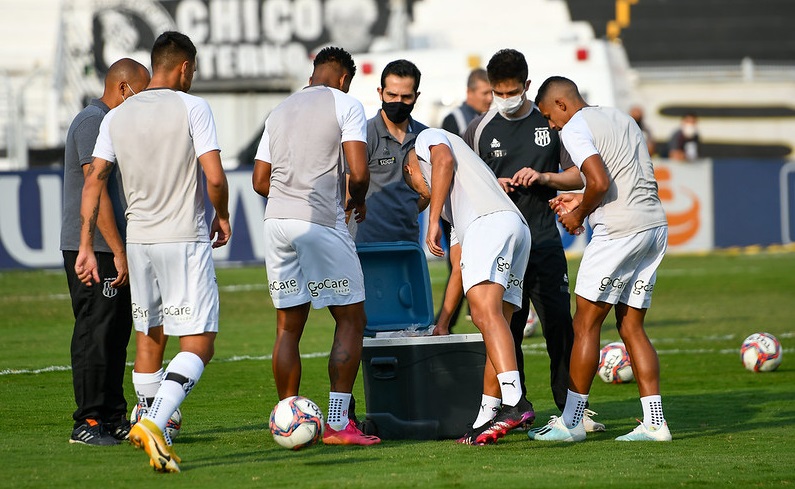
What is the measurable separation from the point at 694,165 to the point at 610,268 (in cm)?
1551

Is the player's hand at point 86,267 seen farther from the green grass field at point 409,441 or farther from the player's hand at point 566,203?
the player's hand at point 566,203

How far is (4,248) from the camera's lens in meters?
19.1

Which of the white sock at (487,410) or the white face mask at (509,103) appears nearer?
the white sock at (487,410)

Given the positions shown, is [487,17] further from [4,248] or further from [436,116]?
[4,248]

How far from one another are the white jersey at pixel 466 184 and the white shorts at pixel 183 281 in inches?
58.2

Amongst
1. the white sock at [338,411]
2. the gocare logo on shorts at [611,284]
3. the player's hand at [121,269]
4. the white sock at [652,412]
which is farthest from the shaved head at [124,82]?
the white sock at [652,412]

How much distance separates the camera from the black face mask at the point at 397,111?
8383 millimetres

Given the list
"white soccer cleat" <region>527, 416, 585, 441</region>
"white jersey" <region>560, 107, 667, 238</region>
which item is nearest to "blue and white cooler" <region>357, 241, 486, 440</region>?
"white soccer cleat" <region>527, 416, 585, 441</region>

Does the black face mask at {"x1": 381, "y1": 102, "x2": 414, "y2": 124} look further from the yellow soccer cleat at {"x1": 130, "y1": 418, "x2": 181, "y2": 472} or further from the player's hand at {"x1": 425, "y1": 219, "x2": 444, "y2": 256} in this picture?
the yellow soccer cleat at {"x1": 130, "y1": 418, "x2": 181, "y2": 472}

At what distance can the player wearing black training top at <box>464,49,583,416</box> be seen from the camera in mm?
8312

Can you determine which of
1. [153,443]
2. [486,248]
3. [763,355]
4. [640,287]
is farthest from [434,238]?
[763,355]

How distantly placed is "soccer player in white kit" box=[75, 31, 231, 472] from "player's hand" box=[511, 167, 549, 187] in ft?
6.65

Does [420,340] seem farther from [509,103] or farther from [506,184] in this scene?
[509,103]

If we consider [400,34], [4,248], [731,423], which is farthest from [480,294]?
[400,34]
